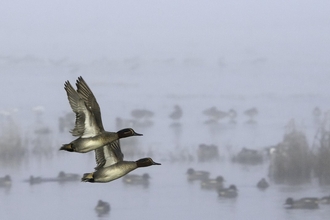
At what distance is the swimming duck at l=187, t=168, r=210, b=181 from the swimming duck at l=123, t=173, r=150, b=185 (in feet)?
17.4

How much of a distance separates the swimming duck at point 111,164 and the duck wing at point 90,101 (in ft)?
1.62

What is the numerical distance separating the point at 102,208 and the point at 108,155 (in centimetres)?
10476

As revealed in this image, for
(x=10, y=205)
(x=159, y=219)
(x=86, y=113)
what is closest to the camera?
(x=86, y=113)

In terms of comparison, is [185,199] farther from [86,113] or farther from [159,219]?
[86,113]

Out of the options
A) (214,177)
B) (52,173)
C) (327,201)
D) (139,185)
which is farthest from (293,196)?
(52,173)

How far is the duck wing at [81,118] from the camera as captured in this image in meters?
13.5

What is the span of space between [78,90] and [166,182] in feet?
368

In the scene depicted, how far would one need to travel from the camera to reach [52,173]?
122m

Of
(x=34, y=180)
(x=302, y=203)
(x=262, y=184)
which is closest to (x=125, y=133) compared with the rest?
(x=302, y=203)

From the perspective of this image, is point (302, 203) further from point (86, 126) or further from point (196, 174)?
point (86, 126)

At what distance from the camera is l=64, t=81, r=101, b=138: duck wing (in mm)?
13461

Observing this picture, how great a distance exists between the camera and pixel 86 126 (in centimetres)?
1347

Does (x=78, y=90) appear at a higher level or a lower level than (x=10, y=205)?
lower

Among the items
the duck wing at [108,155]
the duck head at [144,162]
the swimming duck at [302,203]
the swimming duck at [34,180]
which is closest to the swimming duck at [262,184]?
the swimming duck at [302,203]
